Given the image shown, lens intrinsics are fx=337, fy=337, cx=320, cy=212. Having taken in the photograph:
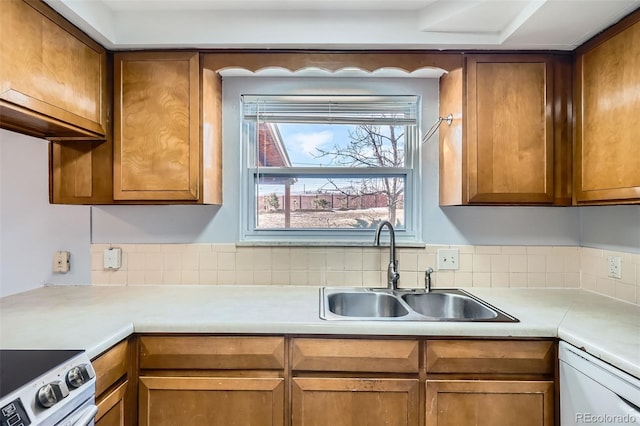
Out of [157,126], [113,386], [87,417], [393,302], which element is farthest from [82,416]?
[393,302]

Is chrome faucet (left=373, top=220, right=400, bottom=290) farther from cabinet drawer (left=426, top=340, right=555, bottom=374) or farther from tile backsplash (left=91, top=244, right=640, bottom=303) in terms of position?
cabinet drawer (left=426, top=340, right=555, bottom=374)

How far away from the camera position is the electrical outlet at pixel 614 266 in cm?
162

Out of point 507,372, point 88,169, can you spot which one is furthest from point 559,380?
point 88,169

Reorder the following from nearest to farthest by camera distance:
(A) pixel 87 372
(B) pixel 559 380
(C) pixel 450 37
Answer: (A) pixel 87 372 < (B) pixel 559 380 < (C) pixel 450 37

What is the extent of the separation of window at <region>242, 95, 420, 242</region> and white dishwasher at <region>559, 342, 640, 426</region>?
96cm

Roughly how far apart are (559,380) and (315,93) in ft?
5.69

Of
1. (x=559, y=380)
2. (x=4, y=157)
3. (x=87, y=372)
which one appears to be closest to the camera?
(x=87, y=372)

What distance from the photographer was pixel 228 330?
1.29 meters

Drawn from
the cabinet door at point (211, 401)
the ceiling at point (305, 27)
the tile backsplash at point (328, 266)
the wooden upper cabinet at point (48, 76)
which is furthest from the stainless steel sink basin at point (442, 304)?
the wooden upper cabinet at point (48, 76)

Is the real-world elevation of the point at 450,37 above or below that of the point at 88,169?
above

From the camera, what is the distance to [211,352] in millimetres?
1300

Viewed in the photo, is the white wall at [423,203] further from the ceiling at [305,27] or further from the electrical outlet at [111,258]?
the ceiling at [305,27]

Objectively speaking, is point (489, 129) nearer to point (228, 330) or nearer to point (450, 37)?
point (450, 37)

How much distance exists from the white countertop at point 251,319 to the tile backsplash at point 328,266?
170 mm
